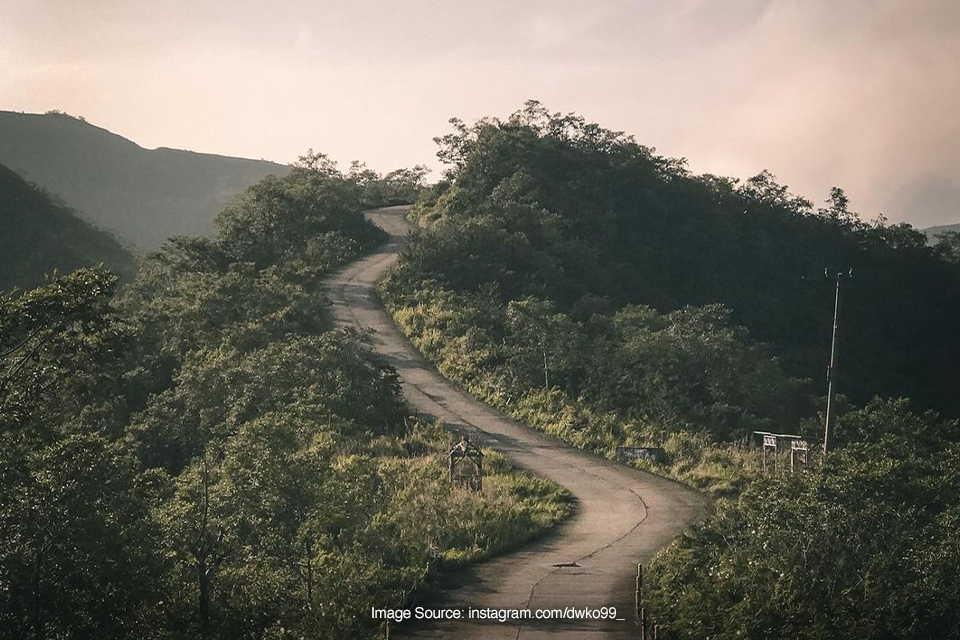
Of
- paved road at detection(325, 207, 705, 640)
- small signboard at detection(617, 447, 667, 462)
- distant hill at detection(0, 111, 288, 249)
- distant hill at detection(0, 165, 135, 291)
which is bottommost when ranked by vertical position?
paved road at detection(325, 207, 705, 640)

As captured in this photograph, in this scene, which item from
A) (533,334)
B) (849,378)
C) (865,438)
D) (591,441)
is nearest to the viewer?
(865,438)

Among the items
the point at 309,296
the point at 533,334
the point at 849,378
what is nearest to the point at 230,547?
the point at 533,334

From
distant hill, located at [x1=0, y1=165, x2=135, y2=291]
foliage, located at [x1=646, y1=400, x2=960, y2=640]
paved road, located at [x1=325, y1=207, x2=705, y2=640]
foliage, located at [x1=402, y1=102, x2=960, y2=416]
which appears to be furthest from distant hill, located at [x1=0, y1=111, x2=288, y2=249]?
foliage, located at [x1=646, y1=400, x2=960, y2=640]

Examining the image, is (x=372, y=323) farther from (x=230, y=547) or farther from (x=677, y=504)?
(x=230, y=547)

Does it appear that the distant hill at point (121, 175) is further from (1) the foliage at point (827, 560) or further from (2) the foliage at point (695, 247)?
(1) the foliage at point (827, 560)

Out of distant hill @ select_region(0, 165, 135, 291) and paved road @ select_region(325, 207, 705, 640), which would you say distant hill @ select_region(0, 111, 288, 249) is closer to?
distant hill @ select_region(0, 165, 135, 291)

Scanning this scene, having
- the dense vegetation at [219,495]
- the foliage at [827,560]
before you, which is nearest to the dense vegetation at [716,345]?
the foliage at [827,560]
